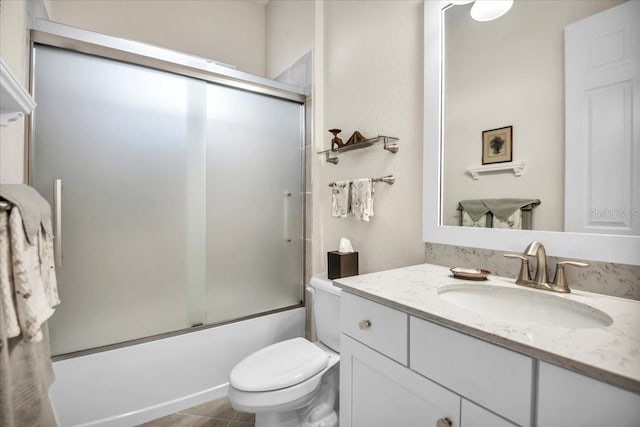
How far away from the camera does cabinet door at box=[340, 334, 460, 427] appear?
2.25ft

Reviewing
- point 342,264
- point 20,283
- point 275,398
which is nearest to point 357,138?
point 342,264

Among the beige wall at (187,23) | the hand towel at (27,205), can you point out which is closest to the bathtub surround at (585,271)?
Result: the hand towel at (27,205)

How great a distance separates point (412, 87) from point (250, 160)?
1.11 meters

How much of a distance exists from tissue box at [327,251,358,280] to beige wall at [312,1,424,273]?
0.10 metres

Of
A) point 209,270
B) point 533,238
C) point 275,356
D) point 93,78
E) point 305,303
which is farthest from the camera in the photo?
point 305,303

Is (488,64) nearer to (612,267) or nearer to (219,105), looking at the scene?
(612,267)

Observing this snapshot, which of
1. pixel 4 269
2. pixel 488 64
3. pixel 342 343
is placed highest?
pixel 488 64

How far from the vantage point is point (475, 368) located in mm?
609

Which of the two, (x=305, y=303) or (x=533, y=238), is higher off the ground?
(x=533, y=238)

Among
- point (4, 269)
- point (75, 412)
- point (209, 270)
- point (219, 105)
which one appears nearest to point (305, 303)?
point (209, 270)

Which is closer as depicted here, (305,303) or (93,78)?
(93,78)

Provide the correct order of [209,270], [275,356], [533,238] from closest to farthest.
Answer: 1. [533,238]
2. [275,356]
3. [209,270]

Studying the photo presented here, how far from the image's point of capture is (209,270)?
1.80 metres

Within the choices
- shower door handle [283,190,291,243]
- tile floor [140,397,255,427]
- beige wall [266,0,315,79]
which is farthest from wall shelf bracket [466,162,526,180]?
tile floor [140,397,255,427]
